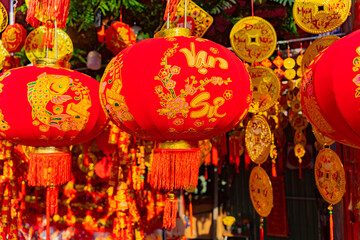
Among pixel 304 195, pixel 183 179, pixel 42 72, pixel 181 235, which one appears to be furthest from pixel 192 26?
pixel 304 195

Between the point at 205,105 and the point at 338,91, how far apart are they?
41cm

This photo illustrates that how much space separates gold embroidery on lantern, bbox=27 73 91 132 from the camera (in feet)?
4.81

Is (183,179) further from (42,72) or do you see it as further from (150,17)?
(150,17)

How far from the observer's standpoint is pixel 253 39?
6.59ft

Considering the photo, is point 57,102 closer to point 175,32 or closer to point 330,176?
point 175,32

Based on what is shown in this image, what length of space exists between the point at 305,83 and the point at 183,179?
1.89 ft

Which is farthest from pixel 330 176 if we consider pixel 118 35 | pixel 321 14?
pixel 118 35

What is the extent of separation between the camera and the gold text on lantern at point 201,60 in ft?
3.70

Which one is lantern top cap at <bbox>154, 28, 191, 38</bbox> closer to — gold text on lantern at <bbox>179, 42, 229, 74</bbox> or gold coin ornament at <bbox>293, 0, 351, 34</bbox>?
gold text on lantern at <bbox>179, 42, 229, 74</bbox>

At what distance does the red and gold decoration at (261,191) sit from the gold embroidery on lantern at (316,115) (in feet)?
3.77

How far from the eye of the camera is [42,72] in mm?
1560

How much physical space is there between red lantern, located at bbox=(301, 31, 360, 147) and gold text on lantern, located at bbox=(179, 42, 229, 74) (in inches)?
12.4

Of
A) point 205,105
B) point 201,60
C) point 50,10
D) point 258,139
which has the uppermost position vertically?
point 50,10

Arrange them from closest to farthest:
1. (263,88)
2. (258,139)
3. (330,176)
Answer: (330,176)
(263,88)
(258,139)
